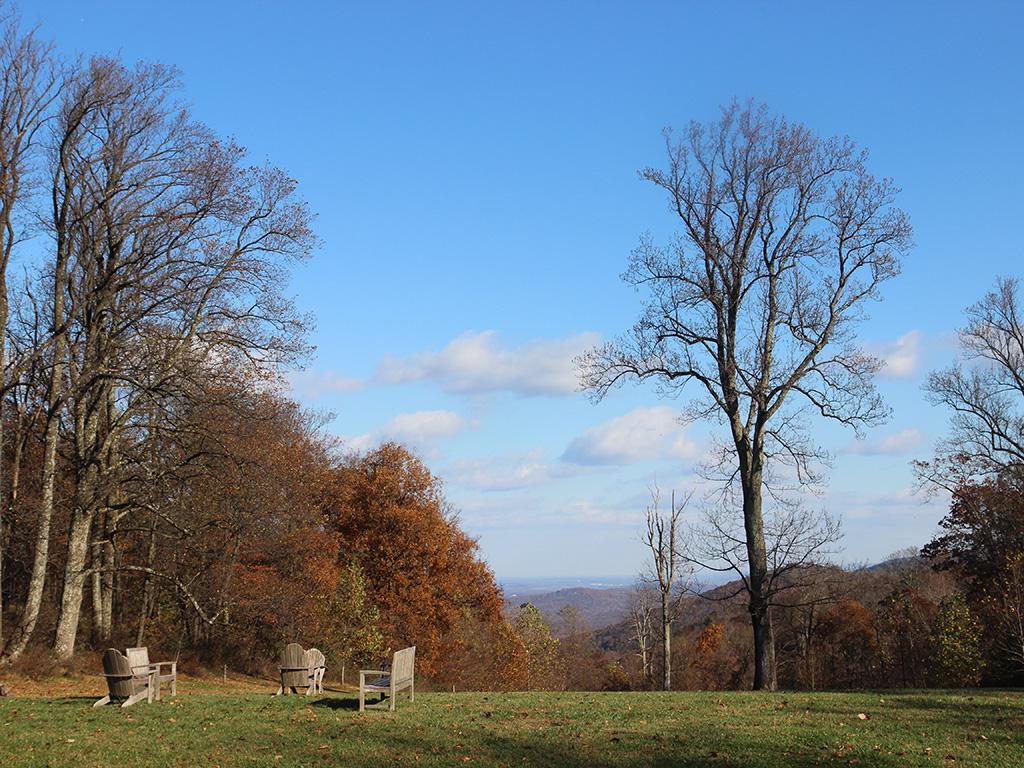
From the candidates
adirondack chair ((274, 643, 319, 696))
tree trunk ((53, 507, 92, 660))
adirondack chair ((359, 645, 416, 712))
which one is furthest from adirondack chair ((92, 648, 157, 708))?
tree trunk ((53, 507, 92, 660))

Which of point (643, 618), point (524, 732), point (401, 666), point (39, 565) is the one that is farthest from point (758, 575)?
point (643, 618)

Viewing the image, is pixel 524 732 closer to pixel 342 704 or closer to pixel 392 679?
pixel 392 679

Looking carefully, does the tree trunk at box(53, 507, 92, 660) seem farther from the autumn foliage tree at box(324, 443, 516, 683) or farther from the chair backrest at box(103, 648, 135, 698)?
the autumn foliage tree at box(324, 443, 516, 683)

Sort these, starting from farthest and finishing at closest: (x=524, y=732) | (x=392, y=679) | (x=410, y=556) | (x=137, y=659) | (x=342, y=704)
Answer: (x=410, y=556) → (x=137, y=659) → (x=342, y=704) → (x=392, y=679) → (x=524, y=732)

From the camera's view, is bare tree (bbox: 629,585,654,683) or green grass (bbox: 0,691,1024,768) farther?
bare tree (bbox: 629,585,654,683)

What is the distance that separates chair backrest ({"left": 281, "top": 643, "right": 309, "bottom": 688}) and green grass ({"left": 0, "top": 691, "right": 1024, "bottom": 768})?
209cm

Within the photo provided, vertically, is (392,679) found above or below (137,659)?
below

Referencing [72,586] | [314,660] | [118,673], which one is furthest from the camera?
[72,586]

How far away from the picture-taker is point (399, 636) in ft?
124

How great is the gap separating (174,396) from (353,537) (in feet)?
66.6

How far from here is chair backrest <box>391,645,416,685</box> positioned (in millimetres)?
13383

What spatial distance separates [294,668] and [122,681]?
3.85m

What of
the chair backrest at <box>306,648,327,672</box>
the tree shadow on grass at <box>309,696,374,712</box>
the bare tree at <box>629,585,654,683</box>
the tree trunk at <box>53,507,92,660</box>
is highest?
the tree trunk at <box>53,507,92,660</box>

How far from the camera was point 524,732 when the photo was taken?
11258mm
